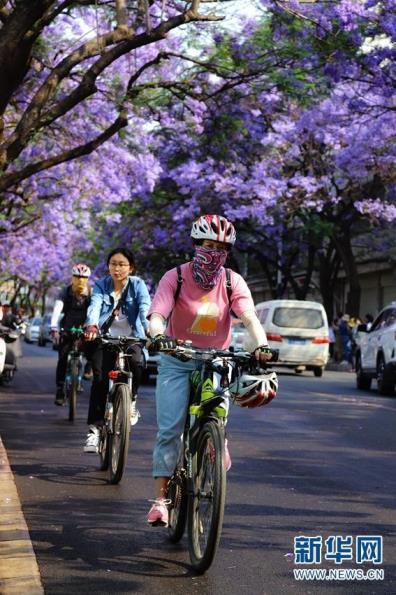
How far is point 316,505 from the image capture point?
8.20 metres

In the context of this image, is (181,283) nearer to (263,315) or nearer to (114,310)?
(114,310)

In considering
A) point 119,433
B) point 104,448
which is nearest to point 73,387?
point 104,448

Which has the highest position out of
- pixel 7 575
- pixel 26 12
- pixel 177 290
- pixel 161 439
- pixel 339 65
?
pixel 339 65

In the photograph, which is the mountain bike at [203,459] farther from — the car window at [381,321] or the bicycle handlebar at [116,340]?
the car window at [381,321]

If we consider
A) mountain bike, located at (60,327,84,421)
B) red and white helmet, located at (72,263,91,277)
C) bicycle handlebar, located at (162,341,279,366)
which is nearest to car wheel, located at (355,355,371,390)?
mountain bike, located at (60,327,84,421)

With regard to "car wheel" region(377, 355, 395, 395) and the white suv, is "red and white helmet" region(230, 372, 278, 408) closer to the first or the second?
the white suv

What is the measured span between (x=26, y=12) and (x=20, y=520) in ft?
23.1

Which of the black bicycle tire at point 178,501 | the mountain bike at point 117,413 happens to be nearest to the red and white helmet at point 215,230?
the black bicycle tire at point 178,501

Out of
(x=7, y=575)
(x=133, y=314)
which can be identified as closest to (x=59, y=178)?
(x=133, y=314)

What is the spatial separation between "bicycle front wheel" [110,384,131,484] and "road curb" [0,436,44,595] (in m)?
0.84

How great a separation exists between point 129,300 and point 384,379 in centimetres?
1216

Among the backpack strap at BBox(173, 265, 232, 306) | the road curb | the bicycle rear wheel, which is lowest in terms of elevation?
the road curb

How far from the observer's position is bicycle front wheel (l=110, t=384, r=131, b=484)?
28.7ft

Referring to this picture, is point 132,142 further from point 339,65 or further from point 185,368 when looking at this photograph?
point 185,368
